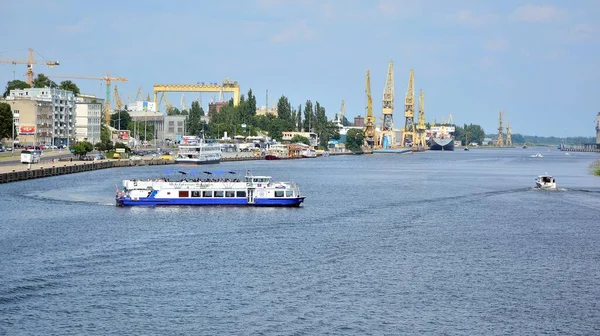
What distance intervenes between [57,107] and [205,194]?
277 feet

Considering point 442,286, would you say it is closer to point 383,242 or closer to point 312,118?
point 383,242

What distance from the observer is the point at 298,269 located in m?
37.0

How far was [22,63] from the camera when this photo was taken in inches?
6796

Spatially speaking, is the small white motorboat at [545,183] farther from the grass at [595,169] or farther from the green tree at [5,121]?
the green tree at [5,121]

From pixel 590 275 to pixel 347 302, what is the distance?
11469mm

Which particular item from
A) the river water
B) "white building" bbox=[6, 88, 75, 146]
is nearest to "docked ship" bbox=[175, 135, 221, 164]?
"white building" bbox=[6, 88, 75, 146]

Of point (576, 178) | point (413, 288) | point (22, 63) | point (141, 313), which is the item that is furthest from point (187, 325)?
point (22, 63)

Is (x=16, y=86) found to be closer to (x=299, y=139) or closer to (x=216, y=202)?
(x=299, y=139)

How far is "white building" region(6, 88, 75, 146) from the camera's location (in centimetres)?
13400

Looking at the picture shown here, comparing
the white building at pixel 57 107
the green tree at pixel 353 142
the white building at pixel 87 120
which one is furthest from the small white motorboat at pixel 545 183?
the green tree at pixel 353 142

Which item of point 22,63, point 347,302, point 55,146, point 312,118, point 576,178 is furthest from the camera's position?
point 312,118

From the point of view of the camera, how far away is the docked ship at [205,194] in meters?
58.5

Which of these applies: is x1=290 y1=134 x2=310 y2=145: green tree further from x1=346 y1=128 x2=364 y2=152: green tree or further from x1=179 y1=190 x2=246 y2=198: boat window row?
x1=179 y1=190 x2=246 y2=198: boat window row

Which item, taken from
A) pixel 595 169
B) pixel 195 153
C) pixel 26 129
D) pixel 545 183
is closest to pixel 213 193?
pixel 545 183
